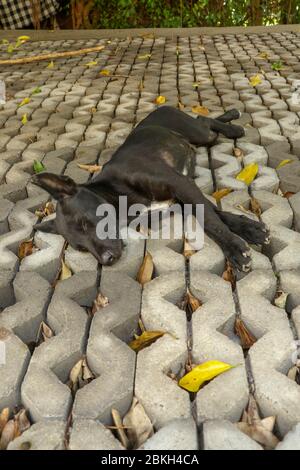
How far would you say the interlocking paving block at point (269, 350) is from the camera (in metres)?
1.90

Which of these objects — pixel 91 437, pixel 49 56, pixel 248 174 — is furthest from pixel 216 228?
pixel 49 56

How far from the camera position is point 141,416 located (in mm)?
1943

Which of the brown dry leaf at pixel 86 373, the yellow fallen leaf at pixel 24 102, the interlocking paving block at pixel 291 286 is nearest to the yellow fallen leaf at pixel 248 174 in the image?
the interlocking paving block at pixel 291 286

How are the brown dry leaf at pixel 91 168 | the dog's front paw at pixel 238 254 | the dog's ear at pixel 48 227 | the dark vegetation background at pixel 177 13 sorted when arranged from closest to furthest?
the dog's front paw at pixel 238 254
the dog's ear at pixel 48 227
the brown dry leaf at pixel 91 168
the dark vegetation background at pixel 177 13

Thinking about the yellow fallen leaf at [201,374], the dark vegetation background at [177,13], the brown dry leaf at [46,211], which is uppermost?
the dark vegetation background at [177,13]

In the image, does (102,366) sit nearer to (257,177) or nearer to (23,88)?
(257,177)

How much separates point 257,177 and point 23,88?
441 centimetres

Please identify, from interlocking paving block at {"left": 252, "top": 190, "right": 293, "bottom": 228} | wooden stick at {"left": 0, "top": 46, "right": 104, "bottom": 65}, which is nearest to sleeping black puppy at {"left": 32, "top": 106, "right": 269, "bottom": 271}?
interlocking paving block at {"left": 252, "top": 190, "right": 293, "bottom": 228}

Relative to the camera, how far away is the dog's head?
2746 mm

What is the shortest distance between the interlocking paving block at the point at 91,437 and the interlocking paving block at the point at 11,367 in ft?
1.13

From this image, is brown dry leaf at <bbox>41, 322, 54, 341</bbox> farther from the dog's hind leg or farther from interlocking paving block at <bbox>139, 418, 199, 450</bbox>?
the dog's hind leg

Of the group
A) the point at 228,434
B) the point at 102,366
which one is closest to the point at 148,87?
the point at 102,366

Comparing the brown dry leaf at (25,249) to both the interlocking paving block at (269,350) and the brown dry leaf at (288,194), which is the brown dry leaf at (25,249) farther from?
the brown dry leaf at (288,194)

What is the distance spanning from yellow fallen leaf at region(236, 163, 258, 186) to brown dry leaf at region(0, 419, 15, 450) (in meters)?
2.47
